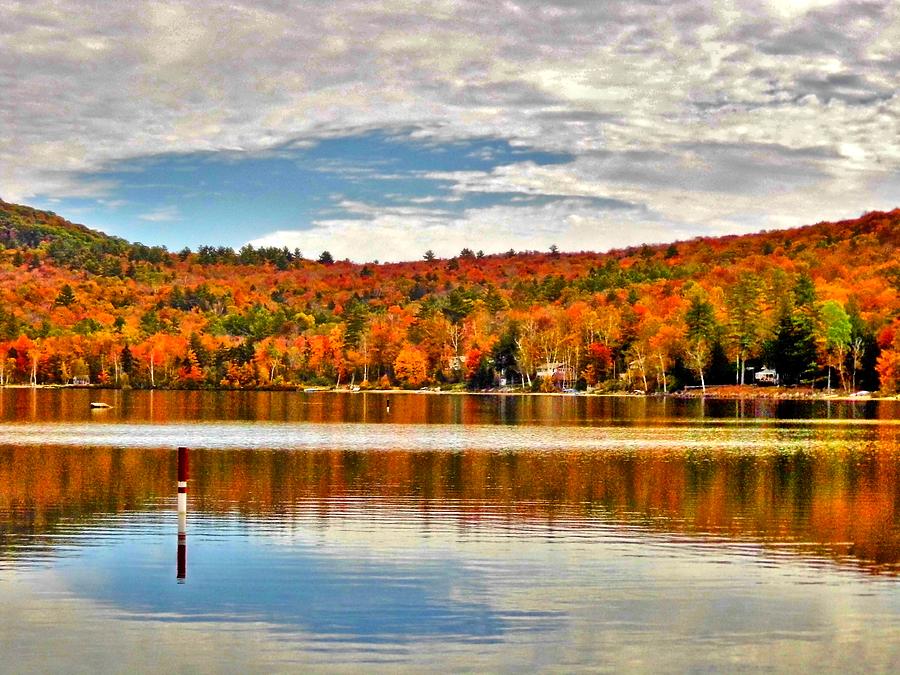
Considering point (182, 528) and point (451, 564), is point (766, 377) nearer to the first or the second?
point (451, 564)

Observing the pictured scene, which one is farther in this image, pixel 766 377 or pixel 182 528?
pixel 766 377

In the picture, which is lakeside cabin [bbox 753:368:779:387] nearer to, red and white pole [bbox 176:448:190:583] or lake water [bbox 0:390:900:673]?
lake water [bbox 0:390:900:673]

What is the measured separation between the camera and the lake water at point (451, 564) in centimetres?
1490

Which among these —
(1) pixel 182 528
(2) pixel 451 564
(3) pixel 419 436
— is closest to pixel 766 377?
(3) pixel 419 436

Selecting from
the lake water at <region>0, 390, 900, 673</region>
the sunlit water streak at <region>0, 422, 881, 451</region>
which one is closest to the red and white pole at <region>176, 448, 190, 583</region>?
the lake water at <region>0, 390, 900, 673</region>

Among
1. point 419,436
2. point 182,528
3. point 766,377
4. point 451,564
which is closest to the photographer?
point 451,564

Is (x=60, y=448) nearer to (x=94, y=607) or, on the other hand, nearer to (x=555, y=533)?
(x=555, y=533)

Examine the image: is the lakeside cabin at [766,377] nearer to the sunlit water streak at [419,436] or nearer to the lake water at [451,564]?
the sunlit water streak at [419,436]

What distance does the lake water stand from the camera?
14898 millimetres

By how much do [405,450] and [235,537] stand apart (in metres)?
27.0

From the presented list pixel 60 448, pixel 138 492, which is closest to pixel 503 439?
pixel 60 448

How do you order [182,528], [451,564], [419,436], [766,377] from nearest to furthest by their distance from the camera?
1. [451,564]
2. [182,528]
3. [419,436]
4. [766,377]

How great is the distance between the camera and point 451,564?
20953 millimetres

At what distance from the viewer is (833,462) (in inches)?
1753
